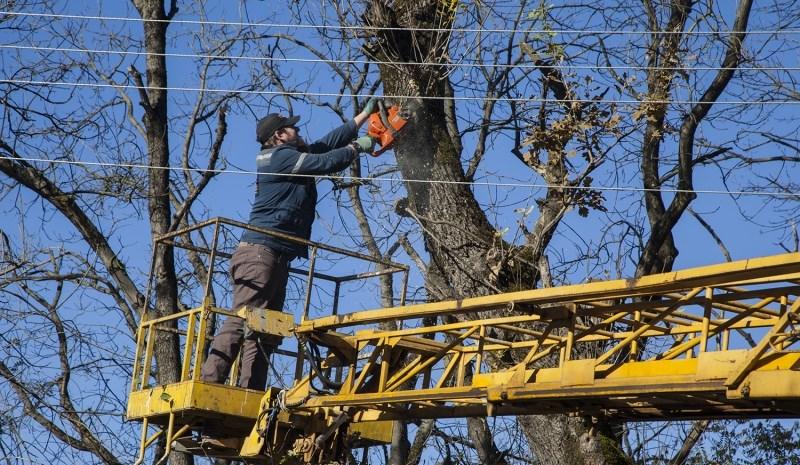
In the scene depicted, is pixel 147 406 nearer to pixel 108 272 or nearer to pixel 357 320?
pixel 357 320

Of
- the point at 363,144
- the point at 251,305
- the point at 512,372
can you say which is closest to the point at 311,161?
the point at 363,144

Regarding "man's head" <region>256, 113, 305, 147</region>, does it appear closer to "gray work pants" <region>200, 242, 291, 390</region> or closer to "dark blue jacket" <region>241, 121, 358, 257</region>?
"dark blue jacket" <region>241, 121, 358, 257</region>

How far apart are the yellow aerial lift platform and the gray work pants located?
7.2 inches

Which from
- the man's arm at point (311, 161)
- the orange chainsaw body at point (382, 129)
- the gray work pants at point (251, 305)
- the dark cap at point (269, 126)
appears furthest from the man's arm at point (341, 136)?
the gray work pants at point (251, 305)

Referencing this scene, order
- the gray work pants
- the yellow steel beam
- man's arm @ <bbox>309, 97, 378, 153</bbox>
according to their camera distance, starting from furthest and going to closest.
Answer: man's arm @ <bbox>309, 97, 378, 153</bbox>
the gray work pants
the yellow steel beam

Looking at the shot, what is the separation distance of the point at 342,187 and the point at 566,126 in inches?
174

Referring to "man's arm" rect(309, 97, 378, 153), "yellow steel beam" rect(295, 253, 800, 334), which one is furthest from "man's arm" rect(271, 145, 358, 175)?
"yellow steel beam" rect(295, 253, 800, 334)

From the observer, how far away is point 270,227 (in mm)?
11398

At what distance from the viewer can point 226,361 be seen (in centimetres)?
1083

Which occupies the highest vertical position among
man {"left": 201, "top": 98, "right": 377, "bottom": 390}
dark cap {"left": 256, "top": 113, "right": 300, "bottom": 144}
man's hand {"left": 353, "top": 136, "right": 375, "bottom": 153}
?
dark cap {"left": 256, "top": 113, "right": 300, "bottom": 144}

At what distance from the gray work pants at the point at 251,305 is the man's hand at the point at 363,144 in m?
1.13

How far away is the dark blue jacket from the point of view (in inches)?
444

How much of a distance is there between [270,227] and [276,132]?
92 centimetres

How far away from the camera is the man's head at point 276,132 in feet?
38.6
